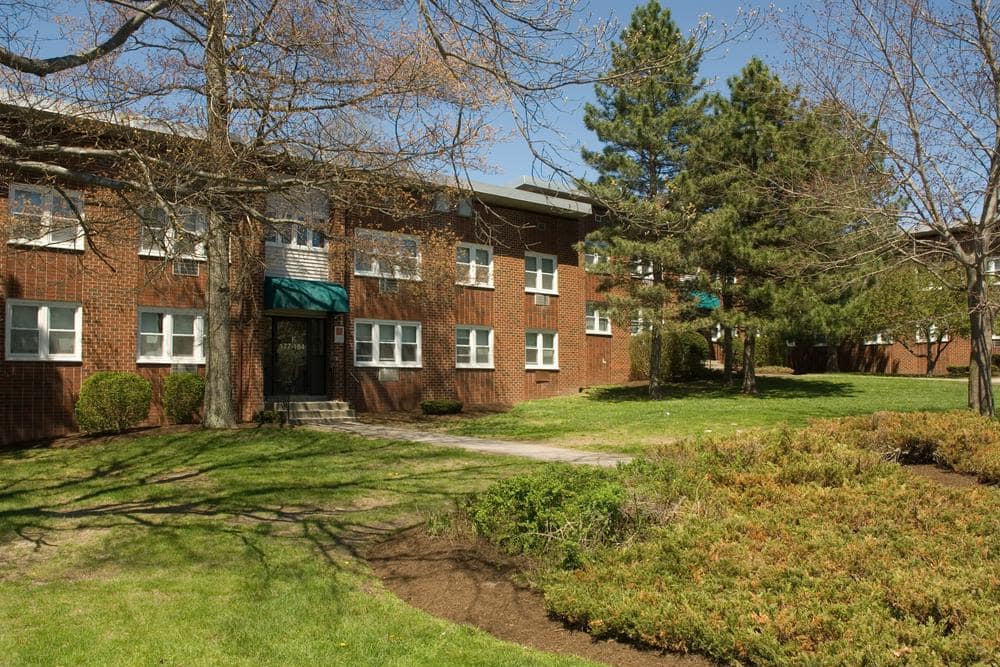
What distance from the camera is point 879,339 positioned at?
35.8 m

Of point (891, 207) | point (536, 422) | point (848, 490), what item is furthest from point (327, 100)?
point (536, 422)

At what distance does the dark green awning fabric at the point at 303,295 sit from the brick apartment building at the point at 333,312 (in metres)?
0.04

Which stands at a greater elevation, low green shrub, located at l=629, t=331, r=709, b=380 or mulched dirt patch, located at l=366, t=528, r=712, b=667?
low green shrub, located at l=629, t=331, r=709, b=380

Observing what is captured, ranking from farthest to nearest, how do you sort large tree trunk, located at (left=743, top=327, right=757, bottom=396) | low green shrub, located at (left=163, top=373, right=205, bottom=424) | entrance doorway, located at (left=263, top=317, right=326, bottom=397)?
large tree trunk, located at (left=743, top=327, right=757, bottom=396) → entrance doorway, located at (left=263, top=317, right=326, bottom=397) → low green shrub, located at (left=163, top=373, right=205, bottom=424)

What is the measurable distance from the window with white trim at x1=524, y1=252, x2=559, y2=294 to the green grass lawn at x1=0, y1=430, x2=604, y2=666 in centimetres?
1486

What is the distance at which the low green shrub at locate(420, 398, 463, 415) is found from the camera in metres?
22.5

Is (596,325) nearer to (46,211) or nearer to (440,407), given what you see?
(440,407)

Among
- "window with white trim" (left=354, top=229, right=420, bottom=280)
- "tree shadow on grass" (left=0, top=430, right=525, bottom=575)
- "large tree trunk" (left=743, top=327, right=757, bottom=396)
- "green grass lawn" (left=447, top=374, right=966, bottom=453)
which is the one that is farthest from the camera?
"large tree trunk" (left=743, top=327, right=757, bottom=396)

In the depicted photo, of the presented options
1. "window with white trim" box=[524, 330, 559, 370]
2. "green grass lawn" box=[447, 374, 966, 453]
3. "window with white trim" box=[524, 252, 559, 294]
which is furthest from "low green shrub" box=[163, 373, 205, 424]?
"window with white trim" box=[524, 252, 559, 294]

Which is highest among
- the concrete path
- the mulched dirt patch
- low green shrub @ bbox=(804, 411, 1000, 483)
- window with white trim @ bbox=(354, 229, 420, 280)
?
window with white trim @ bbox=(354, 229, 420, 280)

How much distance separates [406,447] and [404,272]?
3133 millimetres

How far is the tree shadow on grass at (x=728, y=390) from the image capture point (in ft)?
81.9

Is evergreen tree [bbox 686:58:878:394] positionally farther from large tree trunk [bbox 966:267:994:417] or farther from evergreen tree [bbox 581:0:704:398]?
large tree trunk [bbox 966:267:994:417]

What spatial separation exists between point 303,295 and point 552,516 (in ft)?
49.6
